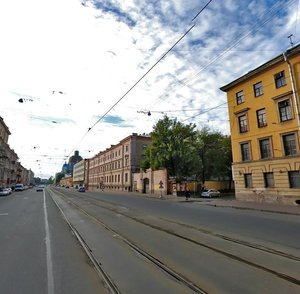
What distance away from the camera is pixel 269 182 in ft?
89.5

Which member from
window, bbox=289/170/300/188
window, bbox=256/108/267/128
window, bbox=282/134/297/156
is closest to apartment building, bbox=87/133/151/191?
window, bbox=256/108/267/128

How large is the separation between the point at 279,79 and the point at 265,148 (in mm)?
7225

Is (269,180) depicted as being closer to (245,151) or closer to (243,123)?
(245,151)

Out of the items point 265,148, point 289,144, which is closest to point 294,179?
point 289,144

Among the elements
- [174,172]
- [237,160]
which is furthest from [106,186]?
[237,160]

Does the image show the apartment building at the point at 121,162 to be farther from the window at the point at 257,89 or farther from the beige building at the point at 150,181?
the window at the point at 257,89

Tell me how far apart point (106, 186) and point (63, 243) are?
252ft

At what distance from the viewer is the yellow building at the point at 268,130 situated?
24781mm

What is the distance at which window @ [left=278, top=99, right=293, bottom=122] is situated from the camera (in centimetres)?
2542

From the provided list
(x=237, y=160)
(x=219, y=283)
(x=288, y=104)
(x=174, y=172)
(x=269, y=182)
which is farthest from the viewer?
(x=174, y=172)

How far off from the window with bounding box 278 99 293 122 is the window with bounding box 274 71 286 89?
1.78 m

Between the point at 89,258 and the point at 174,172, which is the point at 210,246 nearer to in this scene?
the point at 89,258

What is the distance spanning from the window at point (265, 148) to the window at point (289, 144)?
188 cm

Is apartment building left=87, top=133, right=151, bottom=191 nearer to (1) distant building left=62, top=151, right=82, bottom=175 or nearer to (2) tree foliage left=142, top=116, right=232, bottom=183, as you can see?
(2) tree foliage left=142, top=116, right=232, bottom=183
